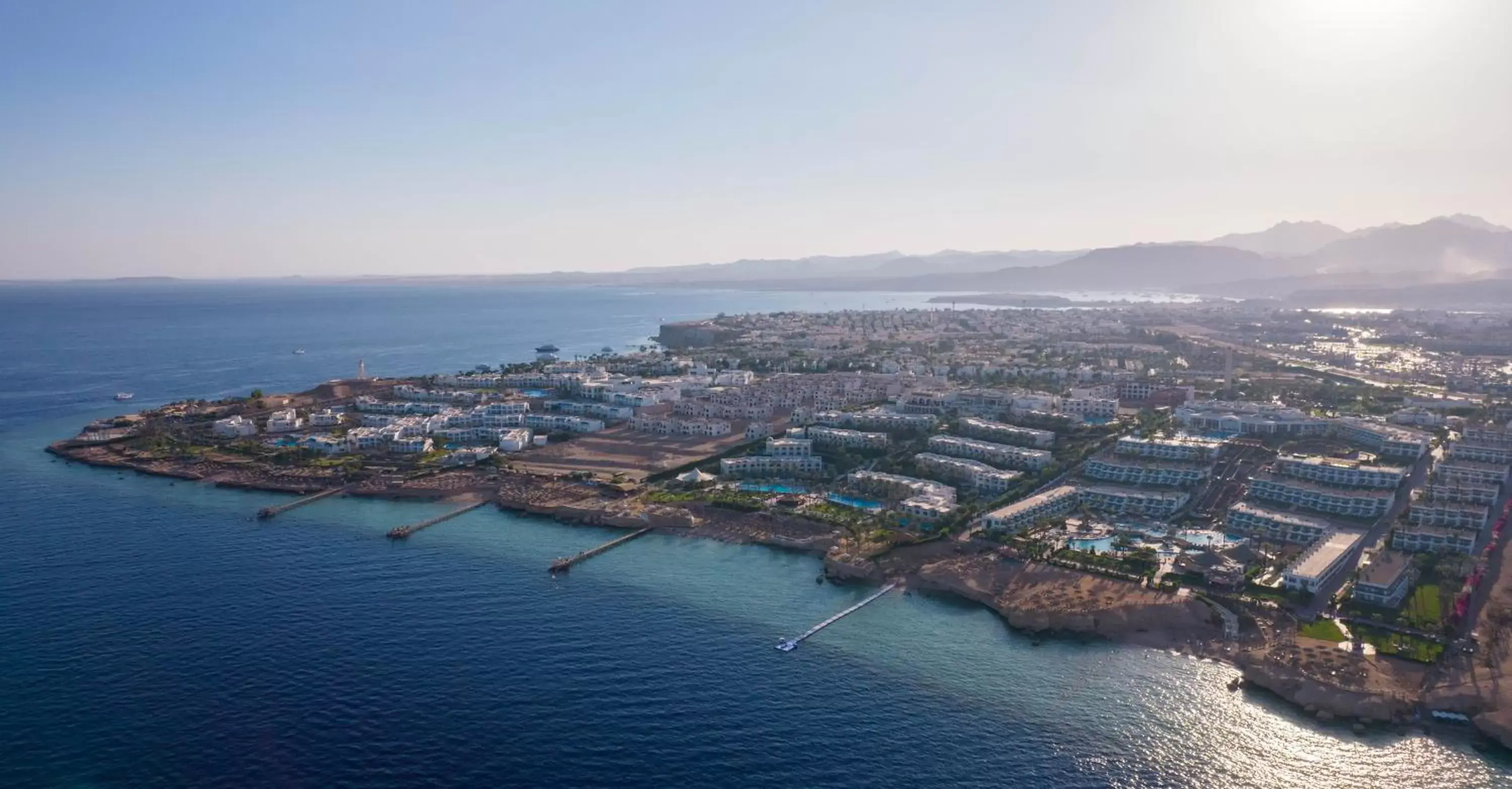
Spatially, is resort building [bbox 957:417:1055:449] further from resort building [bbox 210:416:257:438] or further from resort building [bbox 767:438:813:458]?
resort building [bbox 210:416:257:438]

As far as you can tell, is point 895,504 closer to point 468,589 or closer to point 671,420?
point 468,589

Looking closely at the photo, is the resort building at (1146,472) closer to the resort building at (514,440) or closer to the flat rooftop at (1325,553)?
the flat rooftop at (1325,553)

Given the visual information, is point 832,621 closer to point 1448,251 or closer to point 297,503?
point 297,503

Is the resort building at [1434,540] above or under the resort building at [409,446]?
under

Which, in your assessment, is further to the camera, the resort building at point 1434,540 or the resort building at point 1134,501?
the resort building at point 1134,501

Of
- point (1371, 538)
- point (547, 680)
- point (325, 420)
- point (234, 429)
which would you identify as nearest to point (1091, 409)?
point (1371, 538)

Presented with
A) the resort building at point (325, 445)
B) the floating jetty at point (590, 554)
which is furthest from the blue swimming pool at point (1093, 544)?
the resort building at point (325, 445)

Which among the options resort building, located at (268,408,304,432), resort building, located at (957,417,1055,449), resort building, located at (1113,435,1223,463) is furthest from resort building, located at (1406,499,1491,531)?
resort building, located at (268,408,304,432)
